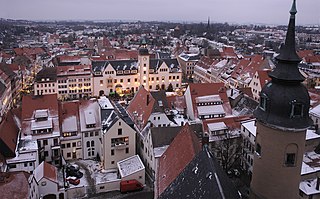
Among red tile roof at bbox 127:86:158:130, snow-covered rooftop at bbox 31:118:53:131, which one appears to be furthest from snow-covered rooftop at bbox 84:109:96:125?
red tile roof at bbox 127:86:158:130

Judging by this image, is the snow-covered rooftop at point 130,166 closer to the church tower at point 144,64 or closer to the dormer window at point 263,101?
the dormer window at point 263,101

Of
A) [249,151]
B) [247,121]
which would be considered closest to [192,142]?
[249,151]

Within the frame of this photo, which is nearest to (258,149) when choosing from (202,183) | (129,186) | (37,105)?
(202,183)

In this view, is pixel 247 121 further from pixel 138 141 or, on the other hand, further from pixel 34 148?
pixel 34 148

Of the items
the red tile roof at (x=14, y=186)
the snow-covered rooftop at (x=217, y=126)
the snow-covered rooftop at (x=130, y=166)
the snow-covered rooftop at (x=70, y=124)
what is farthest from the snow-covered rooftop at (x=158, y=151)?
the red tile roof at (x=14, y=186)

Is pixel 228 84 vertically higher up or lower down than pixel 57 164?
higher up

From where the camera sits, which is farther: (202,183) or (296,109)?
(202,183)

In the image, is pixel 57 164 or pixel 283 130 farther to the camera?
pixel 57 164

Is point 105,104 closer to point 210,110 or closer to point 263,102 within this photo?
point 210,110
